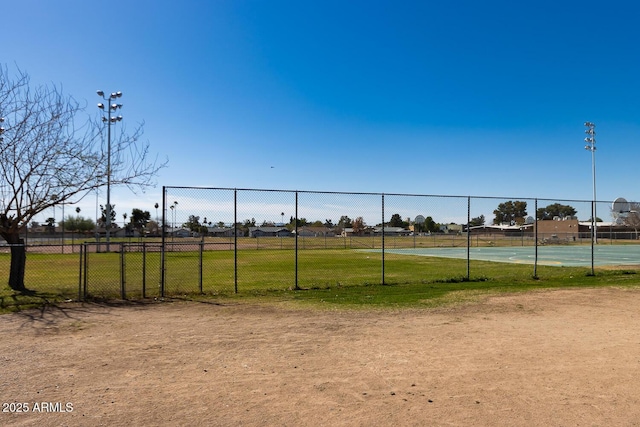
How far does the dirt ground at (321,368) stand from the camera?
431cm

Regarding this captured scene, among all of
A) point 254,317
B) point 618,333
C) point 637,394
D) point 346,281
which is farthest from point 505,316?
point 346,281

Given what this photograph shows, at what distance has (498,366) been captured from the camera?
5766mm

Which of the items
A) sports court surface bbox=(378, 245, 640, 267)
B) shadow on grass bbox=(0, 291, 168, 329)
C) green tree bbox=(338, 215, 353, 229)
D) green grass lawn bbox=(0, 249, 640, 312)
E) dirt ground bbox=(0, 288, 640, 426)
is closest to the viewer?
dirt ground bbox=(0, 288, 640, 426)

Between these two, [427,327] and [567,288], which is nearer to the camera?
[427,327]

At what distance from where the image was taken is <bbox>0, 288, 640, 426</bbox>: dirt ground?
431 centimetres

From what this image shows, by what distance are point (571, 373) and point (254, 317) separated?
5826mm

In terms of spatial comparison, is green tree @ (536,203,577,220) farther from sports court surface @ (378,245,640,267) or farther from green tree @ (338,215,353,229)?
green tree @ (338,215,353,229)

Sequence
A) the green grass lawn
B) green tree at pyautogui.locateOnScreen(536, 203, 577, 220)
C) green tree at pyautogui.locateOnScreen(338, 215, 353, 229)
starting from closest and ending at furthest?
the green grass lawn, green tree at pyautogui.locateOnScreen(338, 215, 353, 229), green tree at pyautogui.locateOnScreen(536, 203, 577, 220)

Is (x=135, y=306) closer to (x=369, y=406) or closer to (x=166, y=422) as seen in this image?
(x=166, y=422)

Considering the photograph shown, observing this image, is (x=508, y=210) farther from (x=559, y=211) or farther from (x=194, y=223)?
(x=559, y=211)

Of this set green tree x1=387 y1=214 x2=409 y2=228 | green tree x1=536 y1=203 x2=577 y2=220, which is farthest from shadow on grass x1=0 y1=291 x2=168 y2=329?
green tree x1=536 y1=203 x2=577 y2=220

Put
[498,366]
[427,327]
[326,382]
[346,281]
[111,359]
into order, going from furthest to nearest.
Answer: [346,281], [427,327], [111,359], [498,366], [326,382]

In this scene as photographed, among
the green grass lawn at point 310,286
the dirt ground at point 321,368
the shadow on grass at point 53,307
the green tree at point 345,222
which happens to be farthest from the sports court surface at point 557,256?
the shadow on grass at point 53,307

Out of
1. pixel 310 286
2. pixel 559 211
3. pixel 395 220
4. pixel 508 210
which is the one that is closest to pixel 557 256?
pixel 508 210
